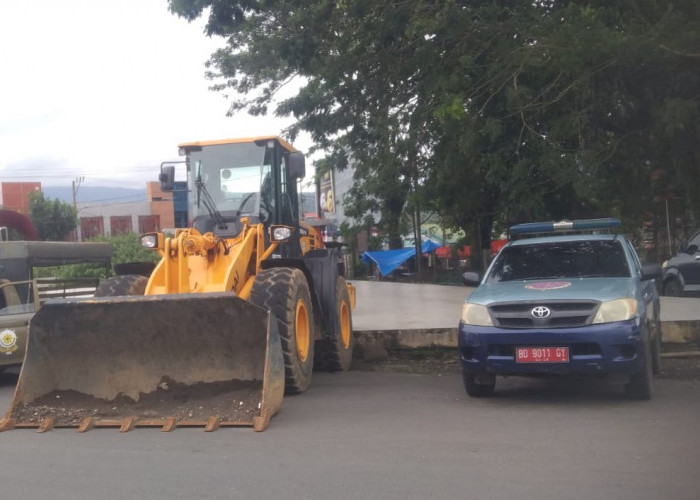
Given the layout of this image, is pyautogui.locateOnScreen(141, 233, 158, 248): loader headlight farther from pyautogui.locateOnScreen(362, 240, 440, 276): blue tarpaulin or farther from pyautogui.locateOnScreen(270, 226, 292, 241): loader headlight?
pyautogui.locateOnScreen(362, 240, 440, 276): blue tarpaulin

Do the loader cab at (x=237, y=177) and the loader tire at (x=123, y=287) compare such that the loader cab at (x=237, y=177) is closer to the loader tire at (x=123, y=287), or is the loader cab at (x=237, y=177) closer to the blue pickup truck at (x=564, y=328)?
the loader tire at (x=123, y=287)

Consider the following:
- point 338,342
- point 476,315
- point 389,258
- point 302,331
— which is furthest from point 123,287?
point 389,258

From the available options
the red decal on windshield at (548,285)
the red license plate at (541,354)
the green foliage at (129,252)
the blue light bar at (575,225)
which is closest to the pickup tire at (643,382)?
the red license plate at (541,354)

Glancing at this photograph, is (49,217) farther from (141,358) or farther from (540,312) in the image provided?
(540,312)

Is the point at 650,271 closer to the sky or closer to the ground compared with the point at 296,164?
A: closer to the ground

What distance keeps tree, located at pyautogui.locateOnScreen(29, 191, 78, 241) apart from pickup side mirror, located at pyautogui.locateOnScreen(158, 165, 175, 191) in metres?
32.8

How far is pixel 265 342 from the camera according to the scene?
7309 millimetres

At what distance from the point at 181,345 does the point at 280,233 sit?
1.69 meters

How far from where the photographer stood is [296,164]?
8938 millimetres

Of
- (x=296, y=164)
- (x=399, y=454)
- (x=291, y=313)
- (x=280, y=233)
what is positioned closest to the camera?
(x=399, y=454)

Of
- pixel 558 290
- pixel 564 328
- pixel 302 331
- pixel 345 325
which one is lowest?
pixel 345 325

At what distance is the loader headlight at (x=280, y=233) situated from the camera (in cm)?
838

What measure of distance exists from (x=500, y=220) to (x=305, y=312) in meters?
13.6

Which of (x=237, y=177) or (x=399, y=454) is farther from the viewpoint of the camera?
(x=237, y=177)
